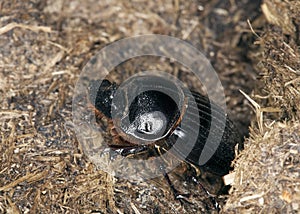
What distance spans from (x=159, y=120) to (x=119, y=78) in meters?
1.43

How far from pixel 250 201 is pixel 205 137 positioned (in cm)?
109

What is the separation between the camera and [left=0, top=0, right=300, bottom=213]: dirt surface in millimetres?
4840

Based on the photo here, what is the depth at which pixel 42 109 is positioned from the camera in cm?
602

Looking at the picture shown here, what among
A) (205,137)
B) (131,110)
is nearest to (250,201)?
(205,137)

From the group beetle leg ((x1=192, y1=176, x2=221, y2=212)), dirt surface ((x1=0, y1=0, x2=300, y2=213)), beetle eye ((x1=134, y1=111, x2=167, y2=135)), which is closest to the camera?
dirt surface ((x1=0, y1=0, x2=300, y2=213))

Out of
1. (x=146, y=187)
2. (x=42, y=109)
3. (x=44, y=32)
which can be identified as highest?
(x=44, y=32)

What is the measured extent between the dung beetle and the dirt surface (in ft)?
1.29

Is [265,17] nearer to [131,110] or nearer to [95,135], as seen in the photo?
[131,110]

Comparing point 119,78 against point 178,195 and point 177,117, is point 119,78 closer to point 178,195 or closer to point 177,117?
point 177,117

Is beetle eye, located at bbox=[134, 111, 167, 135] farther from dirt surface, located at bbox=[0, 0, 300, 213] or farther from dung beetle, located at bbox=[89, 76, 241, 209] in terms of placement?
dirt surface, located at bbox=[0, 0, 300, 213]

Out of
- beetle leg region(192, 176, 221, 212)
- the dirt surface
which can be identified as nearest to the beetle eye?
the dirt surface

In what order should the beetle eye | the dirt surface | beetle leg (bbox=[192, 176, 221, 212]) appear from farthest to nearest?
the beetle eye → beetle leg (bbox=[192, 176, 221, 212]) → the dirt surface

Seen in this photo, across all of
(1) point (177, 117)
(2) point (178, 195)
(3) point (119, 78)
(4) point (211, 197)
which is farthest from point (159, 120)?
(3) point (119, 78)

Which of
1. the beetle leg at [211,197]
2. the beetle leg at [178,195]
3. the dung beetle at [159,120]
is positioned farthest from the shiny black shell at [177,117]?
the beetle leg at [178,195]
